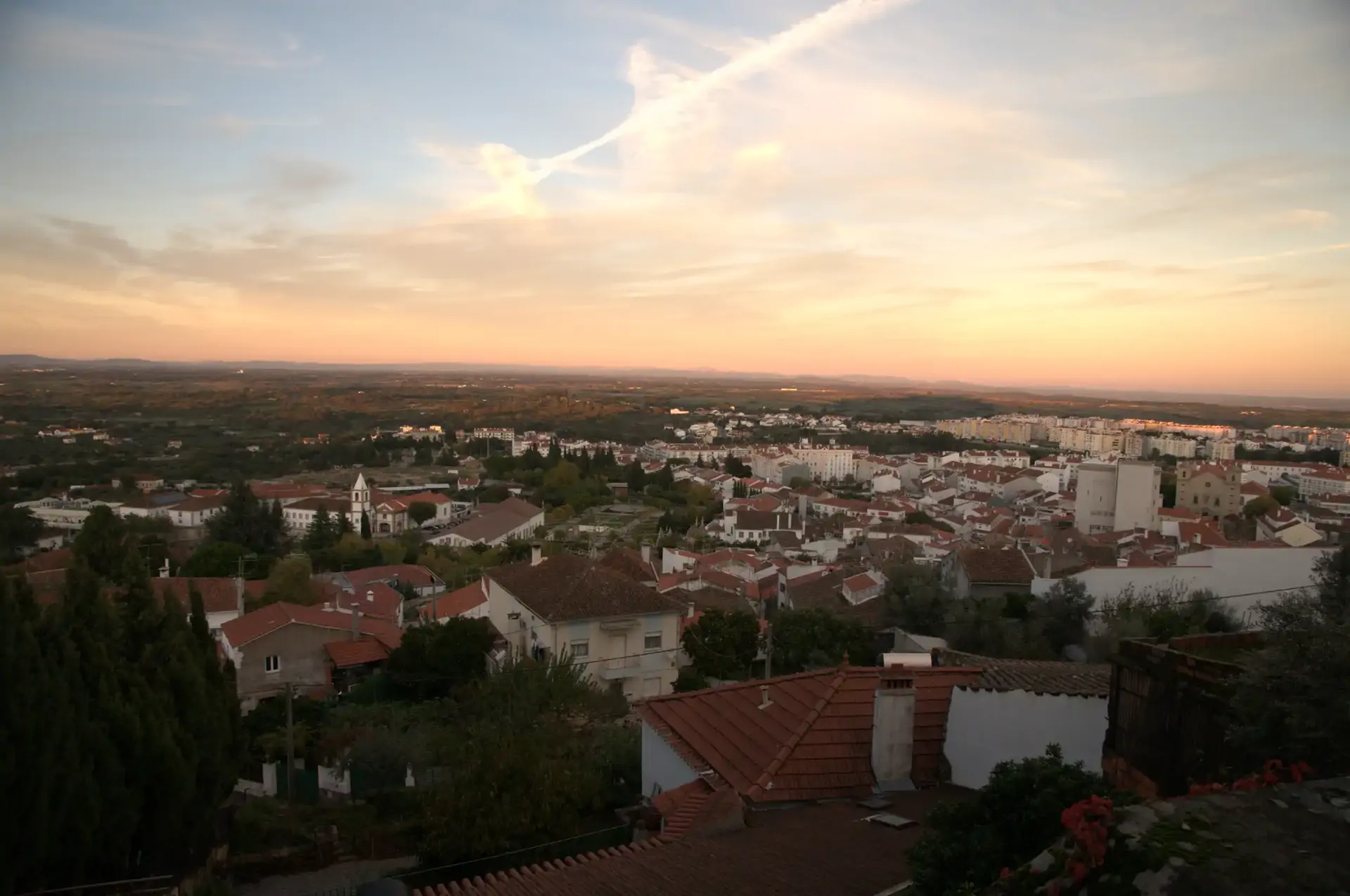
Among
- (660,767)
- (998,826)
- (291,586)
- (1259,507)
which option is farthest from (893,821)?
(1259,507)

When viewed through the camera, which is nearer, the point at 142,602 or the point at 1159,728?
the point at 1159,728

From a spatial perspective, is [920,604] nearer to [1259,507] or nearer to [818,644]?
[818,644]

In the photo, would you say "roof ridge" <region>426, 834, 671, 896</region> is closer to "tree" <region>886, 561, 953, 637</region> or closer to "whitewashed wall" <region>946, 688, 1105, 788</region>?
→ "whitewashed wall" <region>946, 688, 1105, 788</region>

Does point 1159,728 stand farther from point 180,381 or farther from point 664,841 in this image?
point 180,381

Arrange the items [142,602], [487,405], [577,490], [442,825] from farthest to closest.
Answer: [487,405]
[577,490]
[142,602]
[442,825]

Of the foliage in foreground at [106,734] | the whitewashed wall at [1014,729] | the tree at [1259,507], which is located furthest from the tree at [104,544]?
the tree at [1259,507]

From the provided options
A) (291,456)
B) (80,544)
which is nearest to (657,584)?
(80,544)
